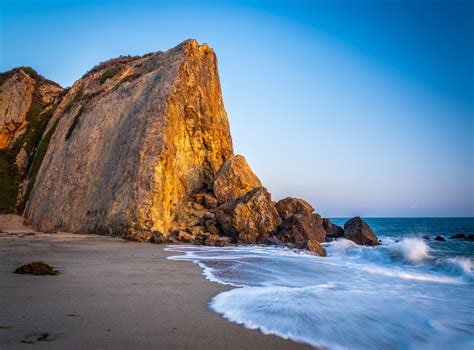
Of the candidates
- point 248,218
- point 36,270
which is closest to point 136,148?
point 248,218

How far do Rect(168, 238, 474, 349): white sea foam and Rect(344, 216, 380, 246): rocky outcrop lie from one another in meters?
11.5

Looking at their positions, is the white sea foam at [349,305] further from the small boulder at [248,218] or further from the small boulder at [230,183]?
the small boulder at [230,183]

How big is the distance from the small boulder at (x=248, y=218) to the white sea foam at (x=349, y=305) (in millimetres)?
7858

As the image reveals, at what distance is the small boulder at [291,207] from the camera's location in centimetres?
1959

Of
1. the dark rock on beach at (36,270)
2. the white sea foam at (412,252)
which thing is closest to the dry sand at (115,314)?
the dark rock on beach at (36,270)

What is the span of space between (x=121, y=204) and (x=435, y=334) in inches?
600

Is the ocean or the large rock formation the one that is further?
the large rock formation

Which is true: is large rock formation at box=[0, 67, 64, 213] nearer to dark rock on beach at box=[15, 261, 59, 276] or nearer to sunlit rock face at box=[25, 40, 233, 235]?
sunlit rock face at box=[25, 40, 233, 235]

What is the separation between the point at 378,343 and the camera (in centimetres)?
325

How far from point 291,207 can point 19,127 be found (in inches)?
995

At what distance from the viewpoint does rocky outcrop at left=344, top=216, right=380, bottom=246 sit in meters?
20.0

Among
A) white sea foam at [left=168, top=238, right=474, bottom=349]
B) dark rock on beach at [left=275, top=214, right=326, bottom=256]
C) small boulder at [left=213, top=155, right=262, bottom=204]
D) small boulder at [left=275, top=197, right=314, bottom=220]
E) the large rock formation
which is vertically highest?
the large rock formation

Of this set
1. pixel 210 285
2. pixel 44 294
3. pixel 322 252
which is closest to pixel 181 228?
pixel 322 252

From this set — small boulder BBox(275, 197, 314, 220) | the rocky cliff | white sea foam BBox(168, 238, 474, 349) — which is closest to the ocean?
white sea foam BBox(168, 238, 474, 349)
